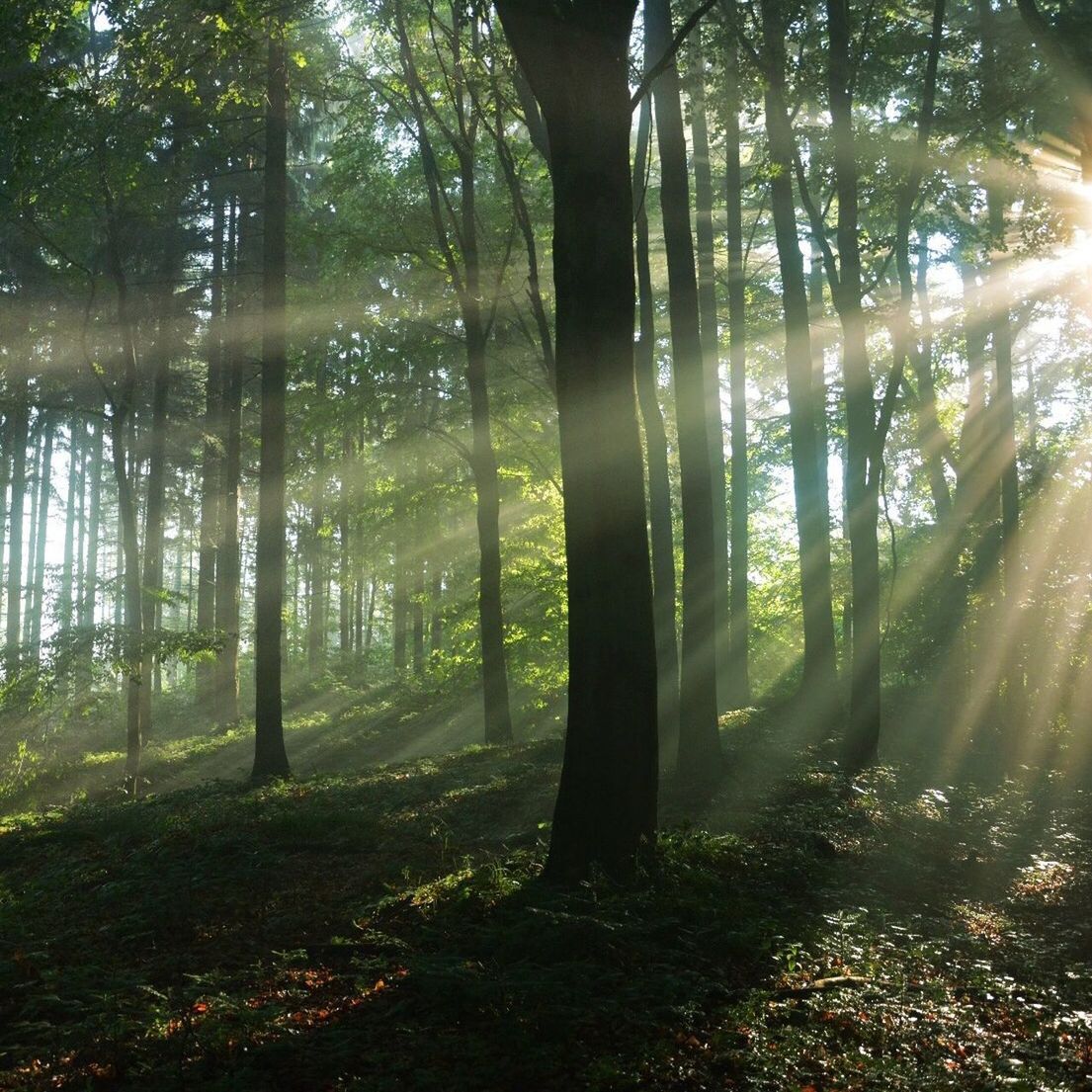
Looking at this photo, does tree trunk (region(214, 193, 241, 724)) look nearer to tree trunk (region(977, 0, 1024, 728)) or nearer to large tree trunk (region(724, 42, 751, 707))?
large tree trunk (region(724, 42, 751, 707))

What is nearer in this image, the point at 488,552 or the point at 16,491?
the point at 488,552

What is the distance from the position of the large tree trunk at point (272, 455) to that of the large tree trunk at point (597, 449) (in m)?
8.44

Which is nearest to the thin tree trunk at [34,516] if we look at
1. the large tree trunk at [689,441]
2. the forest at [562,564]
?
the forest at [562,564]

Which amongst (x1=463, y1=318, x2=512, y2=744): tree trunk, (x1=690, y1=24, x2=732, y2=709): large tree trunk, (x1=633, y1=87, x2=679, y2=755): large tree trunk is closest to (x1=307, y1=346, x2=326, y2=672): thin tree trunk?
(x1=463, y1=318, x2=512, y2=744): tree trunk

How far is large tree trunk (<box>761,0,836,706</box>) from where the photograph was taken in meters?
14.2

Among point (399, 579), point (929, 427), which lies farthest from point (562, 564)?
point (929, 427)

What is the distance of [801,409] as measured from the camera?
55.4 feet

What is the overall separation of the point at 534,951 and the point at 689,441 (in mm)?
7852

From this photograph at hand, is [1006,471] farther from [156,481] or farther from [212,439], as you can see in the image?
[156,481]

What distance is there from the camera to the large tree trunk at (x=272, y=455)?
14498 mm

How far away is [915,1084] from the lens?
4082 millimetres

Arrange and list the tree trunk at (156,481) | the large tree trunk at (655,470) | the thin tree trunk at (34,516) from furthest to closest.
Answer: the thin tree trunk at (34,516)
the tree trunk at (156,481)
the large tree trunk at (655,470)

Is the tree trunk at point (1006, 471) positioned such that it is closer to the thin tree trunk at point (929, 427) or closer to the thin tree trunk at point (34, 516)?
the thin tree trunk at point (929, 427)

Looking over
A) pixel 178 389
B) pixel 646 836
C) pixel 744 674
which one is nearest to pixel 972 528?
pixel 744 674
